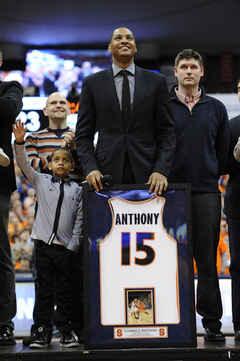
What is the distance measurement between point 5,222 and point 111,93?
110cm

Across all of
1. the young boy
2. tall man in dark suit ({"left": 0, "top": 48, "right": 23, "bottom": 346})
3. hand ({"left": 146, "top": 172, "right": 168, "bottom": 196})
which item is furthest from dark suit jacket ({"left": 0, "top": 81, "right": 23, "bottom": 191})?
hand ({"left": 146, "top": 172, "right": 168, "bottom": 196})

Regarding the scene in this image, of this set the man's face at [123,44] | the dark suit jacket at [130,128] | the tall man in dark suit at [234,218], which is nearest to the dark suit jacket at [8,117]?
the dark suit jacket at [130,128]

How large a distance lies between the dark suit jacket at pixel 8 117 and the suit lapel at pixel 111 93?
64cm

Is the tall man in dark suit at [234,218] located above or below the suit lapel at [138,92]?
below

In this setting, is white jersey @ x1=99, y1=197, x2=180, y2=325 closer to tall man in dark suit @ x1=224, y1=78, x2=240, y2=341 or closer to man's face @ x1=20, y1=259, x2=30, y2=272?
tall man in dark suit @ x1=224, y1=78, x2=240, y2=341

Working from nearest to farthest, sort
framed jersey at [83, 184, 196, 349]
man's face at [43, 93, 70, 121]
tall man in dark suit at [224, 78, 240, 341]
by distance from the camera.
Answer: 1. framed jersey at [83, 184, 196, 349]
2. tall man in dark suit at [224, 78, 240, 341]
3. man's face at [43, 93, 70, 121]

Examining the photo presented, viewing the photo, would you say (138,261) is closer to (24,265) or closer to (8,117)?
(8,117)

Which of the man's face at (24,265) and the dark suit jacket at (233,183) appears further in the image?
the man's face at (24,265)

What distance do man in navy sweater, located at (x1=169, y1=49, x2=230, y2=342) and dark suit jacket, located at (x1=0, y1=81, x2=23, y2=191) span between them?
1.07 m

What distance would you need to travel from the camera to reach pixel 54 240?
106 inches

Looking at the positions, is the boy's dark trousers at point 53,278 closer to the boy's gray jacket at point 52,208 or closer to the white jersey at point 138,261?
the boy's gray jacket at point 52,208

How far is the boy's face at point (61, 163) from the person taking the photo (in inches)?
113

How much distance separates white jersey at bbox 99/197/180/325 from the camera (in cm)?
248

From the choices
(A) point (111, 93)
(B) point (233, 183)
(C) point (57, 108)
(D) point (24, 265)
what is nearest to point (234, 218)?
(B) point (233, 183)
